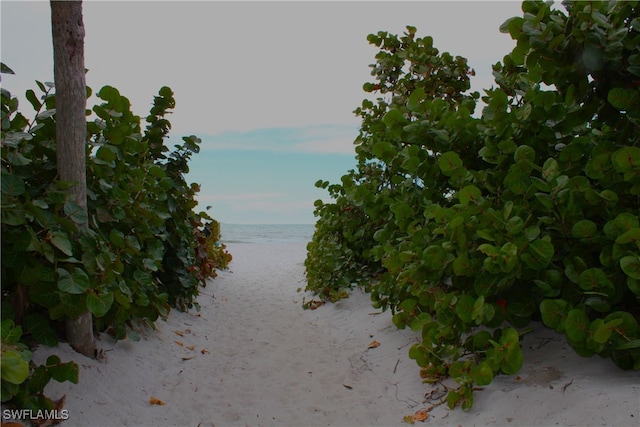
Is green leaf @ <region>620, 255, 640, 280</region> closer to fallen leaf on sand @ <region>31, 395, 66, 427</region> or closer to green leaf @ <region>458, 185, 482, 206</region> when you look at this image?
green leaf @ <region>458, 185, 482, 206</region>

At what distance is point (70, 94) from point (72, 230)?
0.91 metres

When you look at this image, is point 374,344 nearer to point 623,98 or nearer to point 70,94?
point 623,98

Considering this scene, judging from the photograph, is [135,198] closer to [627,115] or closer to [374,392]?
[374,392]

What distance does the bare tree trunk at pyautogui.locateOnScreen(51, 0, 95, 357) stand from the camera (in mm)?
2635

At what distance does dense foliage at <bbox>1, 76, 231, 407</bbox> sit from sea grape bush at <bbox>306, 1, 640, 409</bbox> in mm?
2030

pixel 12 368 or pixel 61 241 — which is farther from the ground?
pixel 61 241

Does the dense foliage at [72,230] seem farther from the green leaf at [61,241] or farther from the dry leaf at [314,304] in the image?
the dry leaf at [314,304]

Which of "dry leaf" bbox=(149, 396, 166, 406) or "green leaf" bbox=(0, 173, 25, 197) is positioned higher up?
"green leaf" bbox=(0, 173, 25, 197)

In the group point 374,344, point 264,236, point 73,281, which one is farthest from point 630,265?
point 264,236

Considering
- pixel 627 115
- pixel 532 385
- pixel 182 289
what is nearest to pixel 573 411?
pixel 532 385

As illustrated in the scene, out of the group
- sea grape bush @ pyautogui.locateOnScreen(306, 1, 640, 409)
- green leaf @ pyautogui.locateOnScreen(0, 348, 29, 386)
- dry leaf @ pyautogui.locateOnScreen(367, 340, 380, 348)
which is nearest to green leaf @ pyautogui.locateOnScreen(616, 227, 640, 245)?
sea grape bush @ pyautogui.locateOnScreen(306, 1, 640, 409)

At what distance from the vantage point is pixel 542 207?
258 centimetres

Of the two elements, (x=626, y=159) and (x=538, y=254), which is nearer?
(x=626, y=159)

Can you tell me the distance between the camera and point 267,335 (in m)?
5.07
